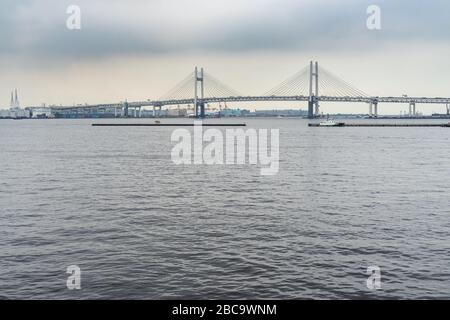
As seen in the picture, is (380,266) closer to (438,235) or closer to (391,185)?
(438,235)

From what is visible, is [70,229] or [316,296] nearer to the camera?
[316,296]

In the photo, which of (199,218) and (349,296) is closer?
(349,296)

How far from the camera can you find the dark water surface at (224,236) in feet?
41.4

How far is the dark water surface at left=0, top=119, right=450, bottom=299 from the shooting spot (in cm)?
1263

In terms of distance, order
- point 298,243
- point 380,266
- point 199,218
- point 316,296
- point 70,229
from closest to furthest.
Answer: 1. point 316,296
2. point 380,266
3. point 298,243
4. point 70,229
5. point 199,218

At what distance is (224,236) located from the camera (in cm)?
1727

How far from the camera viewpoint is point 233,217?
20344 millimetres

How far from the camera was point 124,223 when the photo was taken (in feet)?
63.2

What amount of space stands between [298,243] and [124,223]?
6956 mm

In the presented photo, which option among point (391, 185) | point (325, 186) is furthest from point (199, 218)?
point (391, 185)
